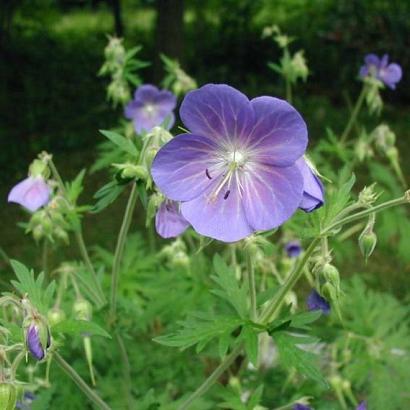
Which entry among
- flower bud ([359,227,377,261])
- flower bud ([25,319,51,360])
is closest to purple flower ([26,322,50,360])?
flower bud ([25,319,51,360])

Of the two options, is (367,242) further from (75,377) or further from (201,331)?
(75,377)

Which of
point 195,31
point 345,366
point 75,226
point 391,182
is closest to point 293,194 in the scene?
point 75,226

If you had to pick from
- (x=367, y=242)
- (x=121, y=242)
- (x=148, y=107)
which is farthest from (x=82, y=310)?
(x=148, y=107)

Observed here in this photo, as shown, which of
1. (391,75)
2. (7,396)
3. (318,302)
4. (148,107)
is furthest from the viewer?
(391,75)

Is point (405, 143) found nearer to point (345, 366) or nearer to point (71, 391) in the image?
point (345, 366)

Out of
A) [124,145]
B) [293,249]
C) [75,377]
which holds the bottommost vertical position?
[293,249]

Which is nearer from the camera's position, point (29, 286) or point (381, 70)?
point (29, 286)

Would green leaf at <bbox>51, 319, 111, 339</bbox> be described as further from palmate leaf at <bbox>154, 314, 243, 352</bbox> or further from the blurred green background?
the blurred green background
